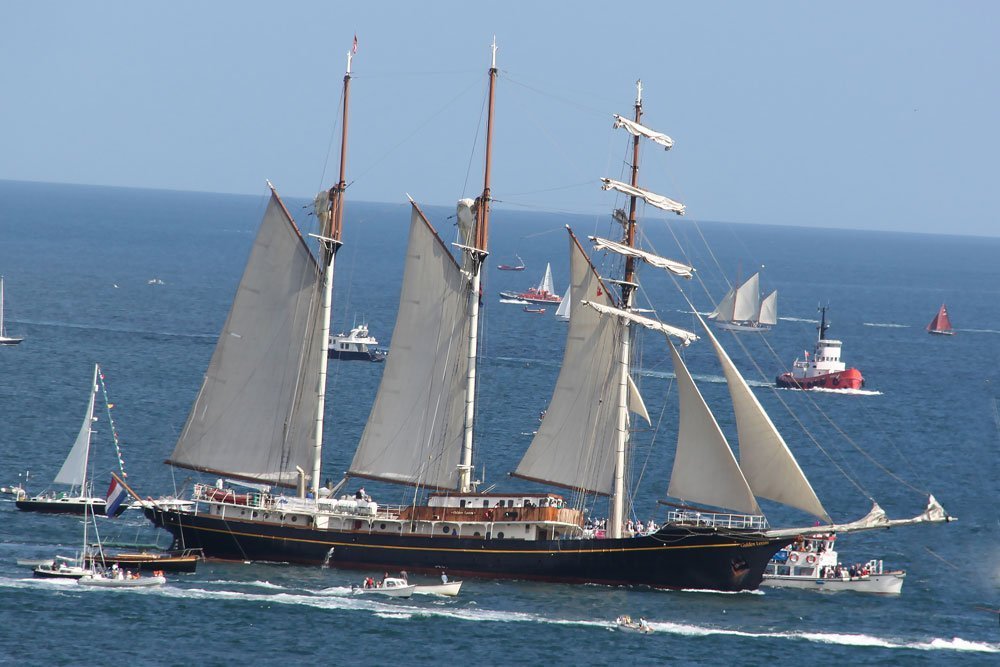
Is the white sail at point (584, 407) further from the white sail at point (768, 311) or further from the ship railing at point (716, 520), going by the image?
the white sail at point (768, 311)

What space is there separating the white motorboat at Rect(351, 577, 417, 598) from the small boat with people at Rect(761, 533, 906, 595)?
16.9 meters

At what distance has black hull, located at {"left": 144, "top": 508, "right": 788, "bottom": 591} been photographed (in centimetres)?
6900

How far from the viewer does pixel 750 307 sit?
613ft

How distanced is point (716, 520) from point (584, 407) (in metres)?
7.98

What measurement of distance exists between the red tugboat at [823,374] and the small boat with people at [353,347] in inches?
1460

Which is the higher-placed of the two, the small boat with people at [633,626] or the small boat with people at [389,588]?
the small boat with people at [389,588]

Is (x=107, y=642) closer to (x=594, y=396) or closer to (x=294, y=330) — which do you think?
(x=294, y=330)

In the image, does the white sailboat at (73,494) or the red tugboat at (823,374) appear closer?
the white sailboat at (73,494)

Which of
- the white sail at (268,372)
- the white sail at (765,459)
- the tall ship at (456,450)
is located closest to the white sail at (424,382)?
the tall ship at (456,450)

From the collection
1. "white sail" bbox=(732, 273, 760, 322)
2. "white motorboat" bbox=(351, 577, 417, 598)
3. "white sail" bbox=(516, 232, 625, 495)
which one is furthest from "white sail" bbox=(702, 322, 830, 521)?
"white sail" bbox=(732, 273, 760, 322)

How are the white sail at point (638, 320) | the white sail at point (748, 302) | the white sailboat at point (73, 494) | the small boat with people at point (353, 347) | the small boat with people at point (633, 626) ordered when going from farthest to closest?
the white sail at point (748, 302)
the small boat with people at point (353, 347)
the white sailboat at point (73, 494)
the white sail at point (638, 320)
the small boat with people at point (633, 626)

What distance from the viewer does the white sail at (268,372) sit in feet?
244

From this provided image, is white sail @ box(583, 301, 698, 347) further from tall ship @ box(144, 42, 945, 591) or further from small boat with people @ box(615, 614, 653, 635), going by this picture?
small boat with people @ box(615, 614, 653, 635)

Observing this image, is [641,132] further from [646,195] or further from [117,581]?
[117,581]
